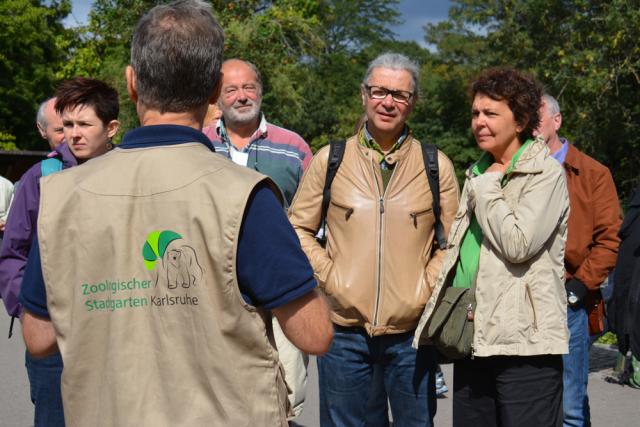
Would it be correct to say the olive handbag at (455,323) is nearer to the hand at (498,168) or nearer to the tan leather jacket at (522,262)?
the tan leather jacket at (522,262)

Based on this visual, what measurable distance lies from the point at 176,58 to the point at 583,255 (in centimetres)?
349

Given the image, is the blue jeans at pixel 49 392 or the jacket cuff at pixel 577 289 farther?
the jacket cuff at pixel 577 289

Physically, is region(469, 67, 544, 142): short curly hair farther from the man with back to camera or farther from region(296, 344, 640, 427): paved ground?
region(296, 344, 640, 427): paved ground

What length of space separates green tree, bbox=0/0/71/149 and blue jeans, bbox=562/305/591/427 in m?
32.5

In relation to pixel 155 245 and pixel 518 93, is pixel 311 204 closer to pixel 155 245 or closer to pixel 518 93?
pixel 518 93

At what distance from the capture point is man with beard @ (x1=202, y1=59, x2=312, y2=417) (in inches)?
191

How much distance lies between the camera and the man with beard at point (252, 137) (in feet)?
16.0

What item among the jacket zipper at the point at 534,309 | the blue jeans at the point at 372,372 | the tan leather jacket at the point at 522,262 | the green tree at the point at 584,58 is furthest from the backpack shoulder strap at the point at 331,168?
the green tree at the point at 584,58

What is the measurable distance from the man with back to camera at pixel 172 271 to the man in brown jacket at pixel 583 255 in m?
3.12

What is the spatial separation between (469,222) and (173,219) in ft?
6.43

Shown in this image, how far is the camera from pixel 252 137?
4980 millimetres

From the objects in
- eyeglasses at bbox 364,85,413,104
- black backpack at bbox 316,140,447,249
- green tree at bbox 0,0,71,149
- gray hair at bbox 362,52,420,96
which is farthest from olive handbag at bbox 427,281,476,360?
green tree at bbox 0,0,71,149

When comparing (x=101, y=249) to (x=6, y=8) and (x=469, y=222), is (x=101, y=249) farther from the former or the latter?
(x=6, y=8)

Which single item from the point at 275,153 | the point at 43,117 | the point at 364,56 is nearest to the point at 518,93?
the point at 275,153
